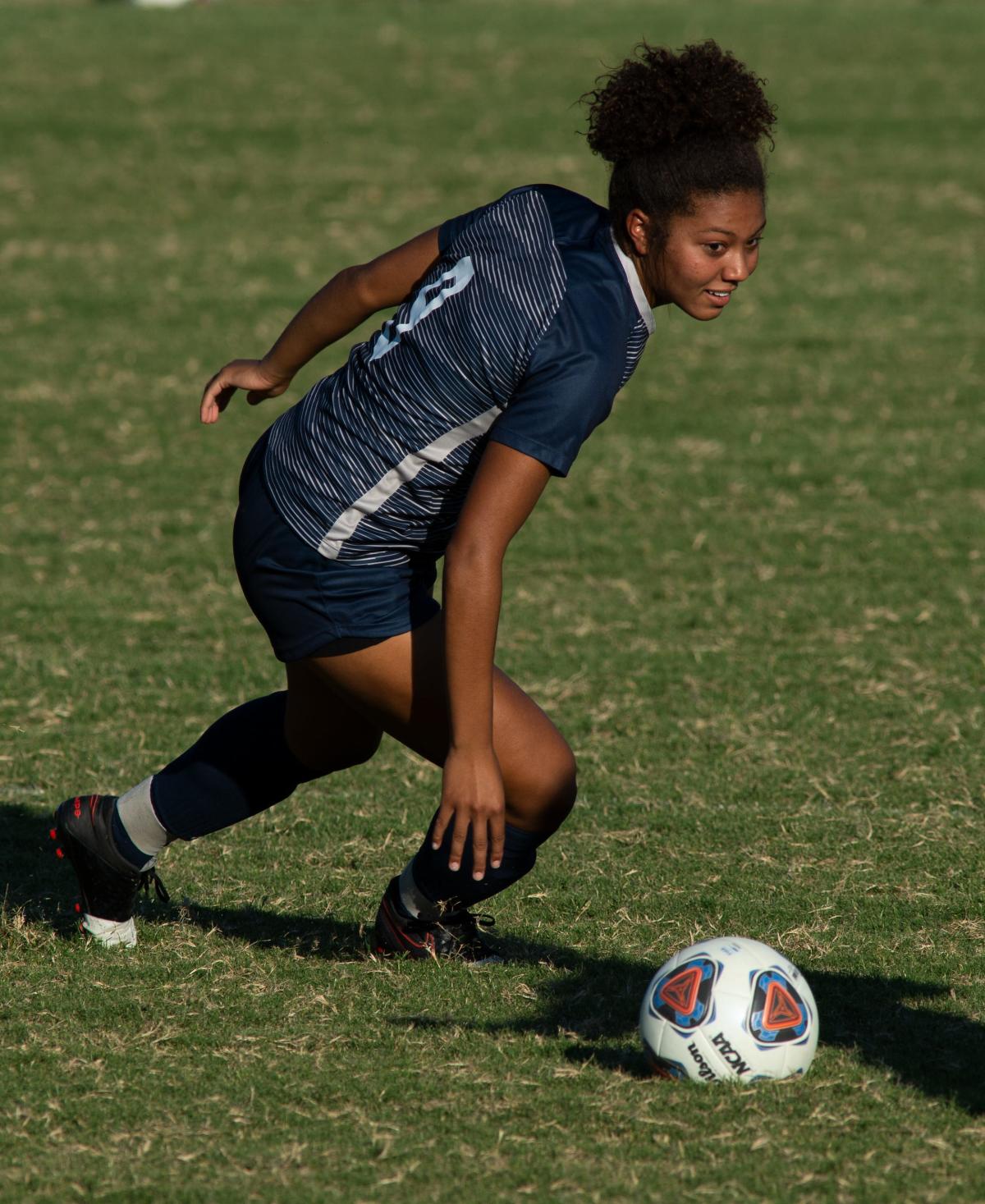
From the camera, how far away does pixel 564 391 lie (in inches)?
136

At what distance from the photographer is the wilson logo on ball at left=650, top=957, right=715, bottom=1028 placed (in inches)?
143

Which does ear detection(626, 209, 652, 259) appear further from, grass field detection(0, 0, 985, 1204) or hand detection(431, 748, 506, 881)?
grass field detection(0, 0, 985, 1204)

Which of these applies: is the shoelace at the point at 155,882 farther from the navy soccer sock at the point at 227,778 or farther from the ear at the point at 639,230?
the ear at the point at 639,230

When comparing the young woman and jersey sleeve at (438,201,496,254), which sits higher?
jersey sleeve at (438,201,496,254)

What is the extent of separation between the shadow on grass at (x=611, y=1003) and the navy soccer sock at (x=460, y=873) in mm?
232

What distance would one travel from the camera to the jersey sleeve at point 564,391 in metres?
3.43

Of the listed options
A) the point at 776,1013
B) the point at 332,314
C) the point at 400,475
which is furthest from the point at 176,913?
the point at 776,1013

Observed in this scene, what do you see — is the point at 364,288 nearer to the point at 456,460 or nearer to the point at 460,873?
the point at 456,460

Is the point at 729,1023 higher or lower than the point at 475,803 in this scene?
lower

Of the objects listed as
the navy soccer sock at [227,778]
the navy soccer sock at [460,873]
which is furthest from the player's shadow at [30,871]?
the navy soccer sock at [460,873]

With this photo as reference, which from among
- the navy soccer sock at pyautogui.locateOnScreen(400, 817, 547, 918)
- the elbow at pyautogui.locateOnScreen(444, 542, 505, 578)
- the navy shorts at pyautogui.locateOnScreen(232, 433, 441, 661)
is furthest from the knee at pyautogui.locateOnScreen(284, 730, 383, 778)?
the elbow at pyautogui.locateOnScreen(444, 542, 505, 578)

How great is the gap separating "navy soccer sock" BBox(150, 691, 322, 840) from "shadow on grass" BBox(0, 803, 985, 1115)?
387 millimetres

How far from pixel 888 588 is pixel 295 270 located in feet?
22.7

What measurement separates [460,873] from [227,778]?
0.66 m
